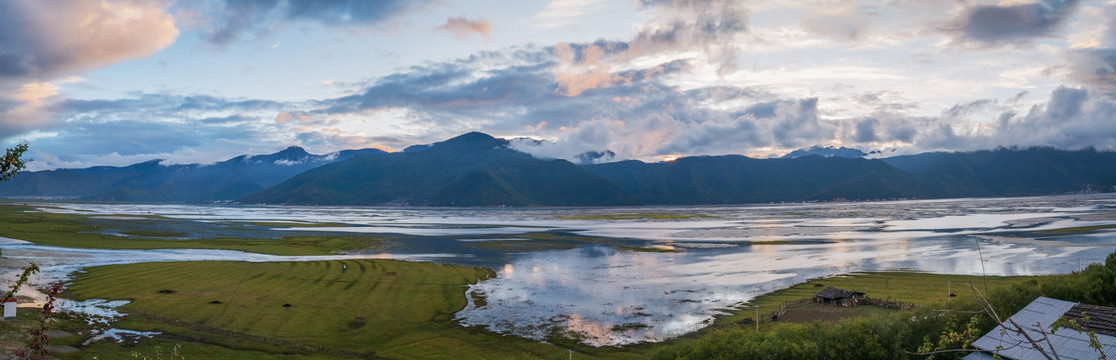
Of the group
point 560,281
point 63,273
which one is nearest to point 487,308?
point 560,281

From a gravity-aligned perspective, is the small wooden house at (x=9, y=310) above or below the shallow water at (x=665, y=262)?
above

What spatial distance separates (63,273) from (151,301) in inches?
894

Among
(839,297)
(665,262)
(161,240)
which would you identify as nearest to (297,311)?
(839,297)

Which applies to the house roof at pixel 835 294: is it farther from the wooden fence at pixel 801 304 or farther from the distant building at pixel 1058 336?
the distant building at pixel 1058 336

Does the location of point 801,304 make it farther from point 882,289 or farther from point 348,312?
point 348,312

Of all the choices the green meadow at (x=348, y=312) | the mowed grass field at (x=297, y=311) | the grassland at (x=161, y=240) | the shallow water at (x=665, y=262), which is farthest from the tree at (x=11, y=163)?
the grassland at (x=161, y=240)

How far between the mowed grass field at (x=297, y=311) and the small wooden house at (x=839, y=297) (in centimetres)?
2232

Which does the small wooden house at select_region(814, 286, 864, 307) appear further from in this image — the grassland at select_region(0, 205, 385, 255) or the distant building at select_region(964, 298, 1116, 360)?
the grassland at select_region(0, 205, 385, 255)

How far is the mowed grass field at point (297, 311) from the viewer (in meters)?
35.8

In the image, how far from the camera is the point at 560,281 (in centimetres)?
6378

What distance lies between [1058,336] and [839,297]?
82.4 feet

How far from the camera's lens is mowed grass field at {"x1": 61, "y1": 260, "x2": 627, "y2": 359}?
35750mm

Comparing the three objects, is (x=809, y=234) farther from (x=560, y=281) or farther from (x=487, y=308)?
(x=487, y=308)

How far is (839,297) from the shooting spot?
48.2 meters
